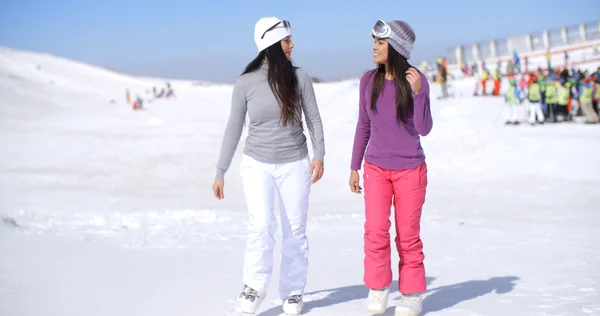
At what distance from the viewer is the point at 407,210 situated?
15.5 feet

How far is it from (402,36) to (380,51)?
6.6 inches

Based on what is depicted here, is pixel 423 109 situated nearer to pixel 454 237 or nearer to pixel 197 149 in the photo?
pixel 454 237

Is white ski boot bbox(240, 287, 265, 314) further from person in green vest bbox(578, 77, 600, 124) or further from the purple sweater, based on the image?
person in green vest bbox(578, 77, 600, 124)

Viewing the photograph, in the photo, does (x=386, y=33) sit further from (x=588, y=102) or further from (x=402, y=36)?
(x=588, y=102)

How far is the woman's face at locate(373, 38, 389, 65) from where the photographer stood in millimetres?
4613

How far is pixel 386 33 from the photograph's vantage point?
4547 mm

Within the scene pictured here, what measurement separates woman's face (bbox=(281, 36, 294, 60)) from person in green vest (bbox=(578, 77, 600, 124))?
13837mm

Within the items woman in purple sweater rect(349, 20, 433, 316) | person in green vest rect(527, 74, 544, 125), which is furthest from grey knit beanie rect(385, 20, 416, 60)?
person in green vest rect(527, 74, 544, 125)

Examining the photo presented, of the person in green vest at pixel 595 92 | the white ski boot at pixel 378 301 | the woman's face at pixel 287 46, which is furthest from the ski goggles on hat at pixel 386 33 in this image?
the person in green vest at pixel 595 92

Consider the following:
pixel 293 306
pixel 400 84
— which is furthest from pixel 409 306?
pixel 400 84

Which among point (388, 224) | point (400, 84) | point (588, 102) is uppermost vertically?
point (400, 84)

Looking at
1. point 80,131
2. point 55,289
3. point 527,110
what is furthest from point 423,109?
point 80,131

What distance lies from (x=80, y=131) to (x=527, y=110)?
1340 centimetres

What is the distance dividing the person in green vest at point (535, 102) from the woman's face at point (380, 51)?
13.9 meters
